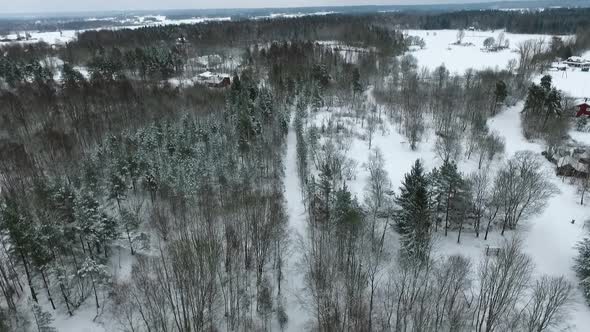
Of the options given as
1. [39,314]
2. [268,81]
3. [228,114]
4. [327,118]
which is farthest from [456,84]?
[39,314]

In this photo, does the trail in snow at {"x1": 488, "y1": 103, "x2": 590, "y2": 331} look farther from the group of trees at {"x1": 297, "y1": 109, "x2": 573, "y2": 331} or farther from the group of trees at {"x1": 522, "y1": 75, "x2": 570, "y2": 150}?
the group of trees at {"x1": 522, "y1": 75, "x2": 570, "y2": 150}

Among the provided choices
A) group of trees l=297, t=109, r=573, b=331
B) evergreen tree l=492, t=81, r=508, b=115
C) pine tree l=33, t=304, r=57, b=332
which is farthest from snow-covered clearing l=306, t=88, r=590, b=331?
pine tree l=33, t=304, r=57, b=332

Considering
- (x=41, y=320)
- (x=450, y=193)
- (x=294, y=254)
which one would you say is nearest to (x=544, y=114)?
(x=450, y=193)

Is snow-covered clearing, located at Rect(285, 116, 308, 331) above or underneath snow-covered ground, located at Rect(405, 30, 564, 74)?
underneath

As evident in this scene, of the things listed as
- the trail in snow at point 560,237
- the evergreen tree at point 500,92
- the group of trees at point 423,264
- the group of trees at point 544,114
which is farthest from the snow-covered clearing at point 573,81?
the group of trees at point 423,264

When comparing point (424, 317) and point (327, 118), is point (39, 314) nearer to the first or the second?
point (424, 317)

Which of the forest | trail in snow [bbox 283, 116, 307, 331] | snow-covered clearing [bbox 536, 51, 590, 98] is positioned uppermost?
snow-covered clearing [bbox 536, 51, 590, 98]

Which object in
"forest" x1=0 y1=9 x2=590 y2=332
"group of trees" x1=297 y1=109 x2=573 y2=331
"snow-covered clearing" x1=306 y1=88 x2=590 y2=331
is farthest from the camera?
"snow-covered clearing" x1=306 y1=88 x2=590 y2=331
